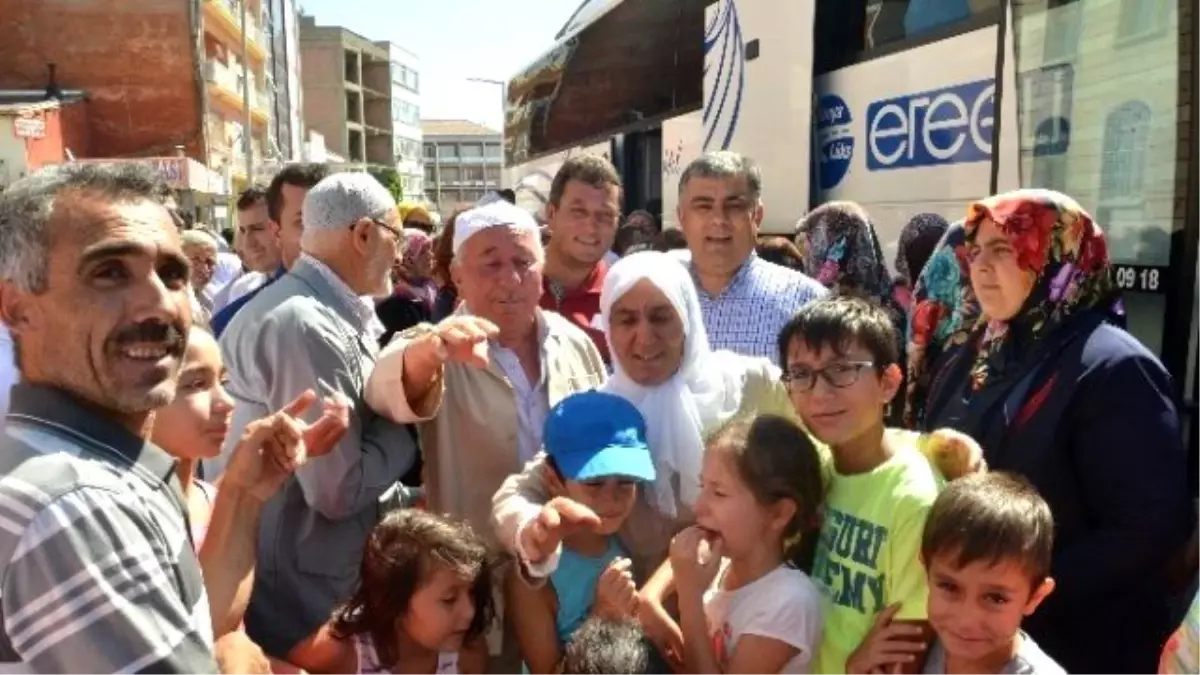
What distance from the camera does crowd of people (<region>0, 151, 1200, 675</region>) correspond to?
148 cm

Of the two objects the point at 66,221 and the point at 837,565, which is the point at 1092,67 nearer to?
the point at 837,565

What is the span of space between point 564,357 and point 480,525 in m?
0.54

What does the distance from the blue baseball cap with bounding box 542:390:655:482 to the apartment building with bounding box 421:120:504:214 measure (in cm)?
9597

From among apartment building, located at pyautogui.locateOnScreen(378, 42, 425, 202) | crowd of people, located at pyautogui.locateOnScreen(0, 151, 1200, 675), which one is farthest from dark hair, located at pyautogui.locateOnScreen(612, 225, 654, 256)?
apartment building, located at pyautogui.locateOnScreen(378, 42, 425, 202)

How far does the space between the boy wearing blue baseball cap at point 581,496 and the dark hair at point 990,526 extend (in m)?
0.70

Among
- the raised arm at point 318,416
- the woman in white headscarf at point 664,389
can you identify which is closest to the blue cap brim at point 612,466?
the woman in white headscarf at point 664,389

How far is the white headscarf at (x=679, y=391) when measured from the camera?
2623 mm

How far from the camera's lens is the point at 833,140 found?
262 inches

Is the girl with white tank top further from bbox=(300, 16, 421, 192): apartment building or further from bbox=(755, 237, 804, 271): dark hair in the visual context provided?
bbox=(300, 16, 421, 192): apartment building

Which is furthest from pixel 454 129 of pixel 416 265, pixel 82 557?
pixel 82 557

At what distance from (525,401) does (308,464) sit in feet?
1.99

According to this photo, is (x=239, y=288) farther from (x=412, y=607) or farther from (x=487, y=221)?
(x=412, y=607)

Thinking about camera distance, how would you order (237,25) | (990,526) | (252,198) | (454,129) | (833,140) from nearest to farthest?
(990,526)
(252,198)
(833,140)
(237,25)
(454,129)

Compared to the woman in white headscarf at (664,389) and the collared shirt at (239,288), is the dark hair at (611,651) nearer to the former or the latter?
the woman in white headscarf at (664,389)
